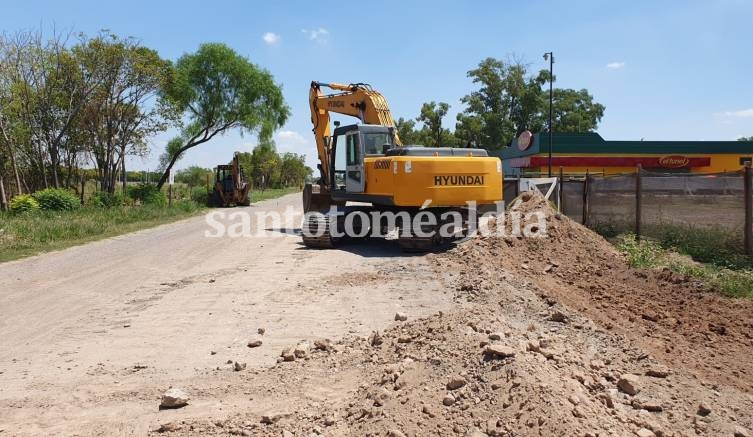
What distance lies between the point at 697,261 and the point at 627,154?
36956 millimetres

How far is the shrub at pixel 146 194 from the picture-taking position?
2946cm

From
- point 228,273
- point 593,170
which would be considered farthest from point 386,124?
point 593,170

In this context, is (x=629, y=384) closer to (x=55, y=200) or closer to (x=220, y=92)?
(x=55, y=200)

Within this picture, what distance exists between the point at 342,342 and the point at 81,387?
7.65 feet

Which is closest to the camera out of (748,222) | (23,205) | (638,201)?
(748,222)

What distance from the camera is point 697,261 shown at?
1016cm

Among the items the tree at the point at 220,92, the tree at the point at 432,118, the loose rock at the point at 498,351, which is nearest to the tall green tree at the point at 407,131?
the tree at the point at 432,118

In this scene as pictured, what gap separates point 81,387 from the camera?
4.75 meters

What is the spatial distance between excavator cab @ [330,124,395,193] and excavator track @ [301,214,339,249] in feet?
3.34

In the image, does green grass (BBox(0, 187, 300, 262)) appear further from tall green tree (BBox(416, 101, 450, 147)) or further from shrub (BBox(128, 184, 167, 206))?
tall green tree (BBox(416, 101, 450, 147))

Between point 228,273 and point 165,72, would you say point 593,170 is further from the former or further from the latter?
point 228,273

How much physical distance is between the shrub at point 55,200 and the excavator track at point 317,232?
44.3 feet

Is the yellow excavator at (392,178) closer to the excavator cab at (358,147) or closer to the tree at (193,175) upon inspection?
the excavator cab at (358,147)

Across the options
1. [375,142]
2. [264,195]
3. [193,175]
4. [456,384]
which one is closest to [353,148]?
[375,142]
